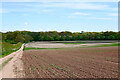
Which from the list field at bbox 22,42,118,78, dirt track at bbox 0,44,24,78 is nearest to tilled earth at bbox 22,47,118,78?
field at bbox 22,42,118,78

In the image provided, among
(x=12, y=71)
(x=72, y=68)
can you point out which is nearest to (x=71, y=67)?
(x=72, y=68)

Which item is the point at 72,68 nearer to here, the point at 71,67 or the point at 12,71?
the point at 71,67

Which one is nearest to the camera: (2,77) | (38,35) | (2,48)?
(2,77)

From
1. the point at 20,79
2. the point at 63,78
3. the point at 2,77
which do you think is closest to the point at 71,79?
the point at 63,78

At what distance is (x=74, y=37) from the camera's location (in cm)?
8100

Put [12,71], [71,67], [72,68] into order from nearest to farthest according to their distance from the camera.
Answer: [12,71], [72,68], [71,67]

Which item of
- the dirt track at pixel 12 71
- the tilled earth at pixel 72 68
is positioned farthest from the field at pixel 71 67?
the dirt track at pixel 12 71

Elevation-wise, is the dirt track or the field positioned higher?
the field

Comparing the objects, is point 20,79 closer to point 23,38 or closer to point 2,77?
point 2,77

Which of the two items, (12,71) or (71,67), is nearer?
(12,71)

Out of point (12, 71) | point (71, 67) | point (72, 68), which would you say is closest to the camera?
point (12, 71)

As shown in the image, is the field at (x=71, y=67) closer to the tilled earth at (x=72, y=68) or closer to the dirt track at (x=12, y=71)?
the tilled earth at (x=72, y=68)

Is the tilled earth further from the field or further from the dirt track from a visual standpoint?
the dirt track

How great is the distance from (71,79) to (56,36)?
70.8m
